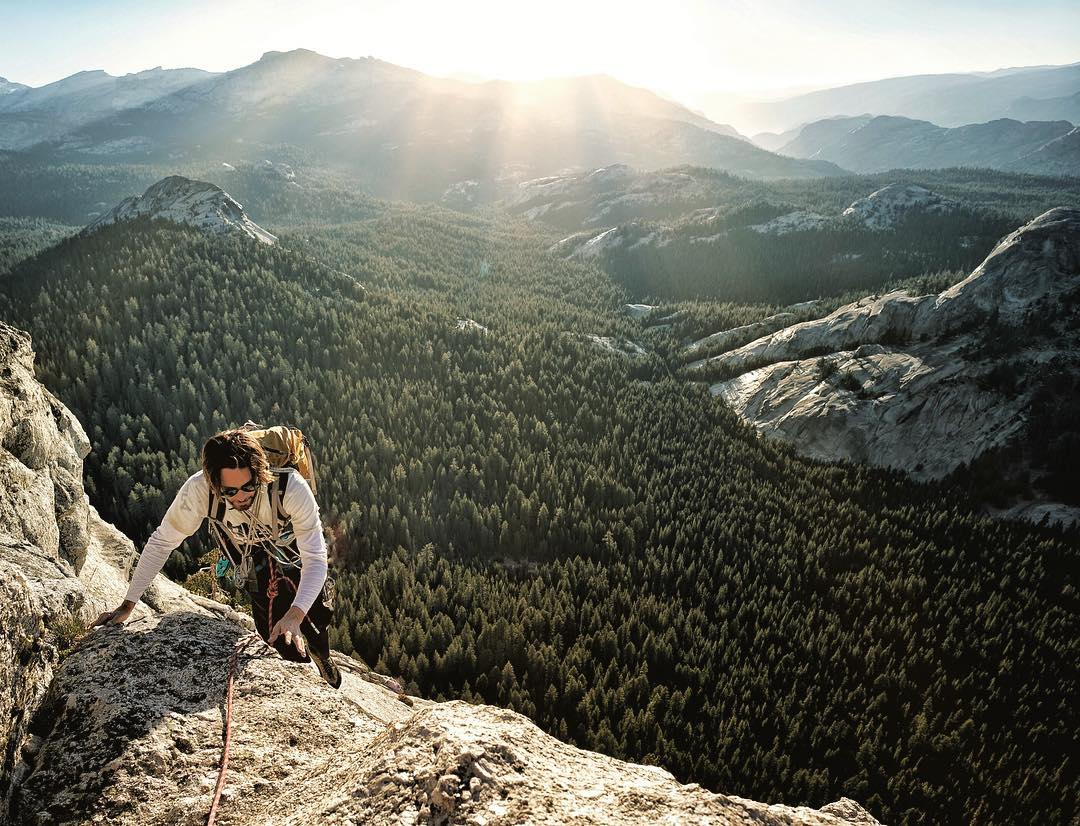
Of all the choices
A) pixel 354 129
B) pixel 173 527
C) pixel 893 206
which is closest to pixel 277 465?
pixel 173 527

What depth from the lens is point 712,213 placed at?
237 ft

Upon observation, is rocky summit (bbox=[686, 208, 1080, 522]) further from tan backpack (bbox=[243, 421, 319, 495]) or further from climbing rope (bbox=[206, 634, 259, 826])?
climbing rope (bbox=[206, 634, 259, 826])

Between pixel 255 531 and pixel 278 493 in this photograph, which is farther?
pixel 255 531

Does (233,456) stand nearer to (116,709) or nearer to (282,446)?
(282,446)

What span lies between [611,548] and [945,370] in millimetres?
17018

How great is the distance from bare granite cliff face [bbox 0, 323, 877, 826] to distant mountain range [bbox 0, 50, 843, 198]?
415 feet

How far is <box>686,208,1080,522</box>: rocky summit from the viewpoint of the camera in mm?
19688

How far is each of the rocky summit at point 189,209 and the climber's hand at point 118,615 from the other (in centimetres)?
3726

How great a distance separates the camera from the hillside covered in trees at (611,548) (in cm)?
921

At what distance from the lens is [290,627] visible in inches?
149

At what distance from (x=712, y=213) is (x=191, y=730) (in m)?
79.6

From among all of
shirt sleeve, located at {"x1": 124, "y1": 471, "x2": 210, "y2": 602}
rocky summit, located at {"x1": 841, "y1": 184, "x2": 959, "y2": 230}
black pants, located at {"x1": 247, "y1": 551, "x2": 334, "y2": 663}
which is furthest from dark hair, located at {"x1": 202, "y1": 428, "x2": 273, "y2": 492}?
rocky summit, located at {"x1": 841, "y1": 184, "x2": 959, "y2": 230}

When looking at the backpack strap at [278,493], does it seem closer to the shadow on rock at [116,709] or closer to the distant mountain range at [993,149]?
the shadow on rock at [116,709]

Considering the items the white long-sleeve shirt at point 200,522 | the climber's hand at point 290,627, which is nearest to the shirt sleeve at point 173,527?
the white long-sleeve shirt at point 200,522
